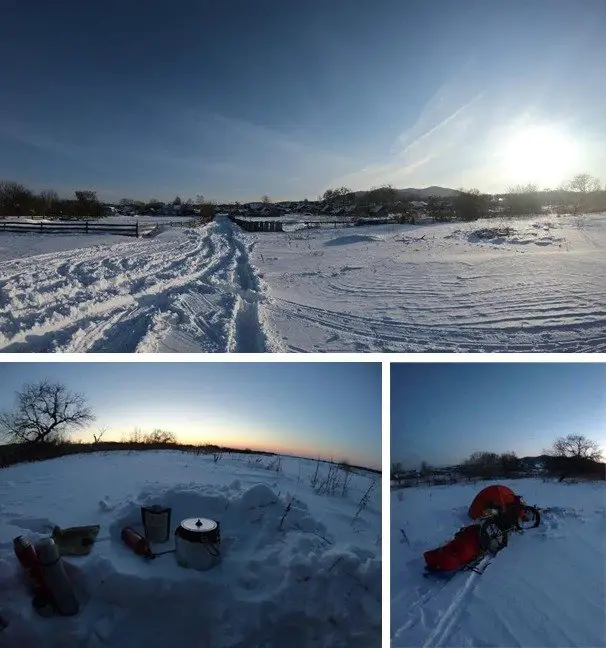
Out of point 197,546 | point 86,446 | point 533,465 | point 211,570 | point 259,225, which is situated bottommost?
point 211,570

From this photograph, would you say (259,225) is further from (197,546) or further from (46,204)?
(197,546)

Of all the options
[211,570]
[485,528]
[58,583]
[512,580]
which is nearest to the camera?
[58,583]

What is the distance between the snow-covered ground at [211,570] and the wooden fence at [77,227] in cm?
810

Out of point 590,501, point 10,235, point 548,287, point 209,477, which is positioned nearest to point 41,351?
point 209,477

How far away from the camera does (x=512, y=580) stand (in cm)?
271

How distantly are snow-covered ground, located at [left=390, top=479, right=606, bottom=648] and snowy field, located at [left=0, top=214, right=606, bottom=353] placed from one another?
3.34 ft

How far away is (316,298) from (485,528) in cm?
261

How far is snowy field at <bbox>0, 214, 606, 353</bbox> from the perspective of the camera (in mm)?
3482

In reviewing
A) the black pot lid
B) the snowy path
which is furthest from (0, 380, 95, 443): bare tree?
the black pot lid

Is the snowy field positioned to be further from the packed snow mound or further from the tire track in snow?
the tire track in snow

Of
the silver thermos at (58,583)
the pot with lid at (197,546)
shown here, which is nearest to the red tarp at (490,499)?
the pot with lid at (197,546)

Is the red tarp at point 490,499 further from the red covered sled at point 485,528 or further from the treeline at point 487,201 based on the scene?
the treeline at point 487,201

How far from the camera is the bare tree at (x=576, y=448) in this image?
9.91ft

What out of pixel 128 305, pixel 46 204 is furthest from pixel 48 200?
pixel 128 305
